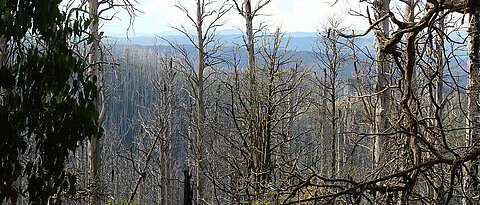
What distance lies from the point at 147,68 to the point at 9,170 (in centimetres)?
7529

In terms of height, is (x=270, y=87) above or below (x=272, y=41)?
below

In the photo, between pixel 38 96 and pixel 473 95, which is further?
pixel 38 96

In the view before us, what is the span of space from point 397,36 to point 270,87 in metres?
5.10

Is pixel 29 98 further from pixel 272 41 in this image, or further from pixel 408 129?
pixel 272 41

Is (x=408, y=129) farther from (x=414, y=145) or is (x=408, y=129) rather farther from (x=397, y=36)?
(x=397, y=36)

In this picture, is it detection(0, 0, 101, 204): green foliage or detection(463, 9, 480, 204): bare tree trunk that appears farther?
detection(0, 0, 101, 204): green foliage

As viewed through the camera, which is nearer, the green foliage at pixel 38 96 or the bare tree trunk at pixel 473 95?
the bare tree trunk at pixel 473 95

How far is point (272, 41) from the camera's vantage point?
6.61m

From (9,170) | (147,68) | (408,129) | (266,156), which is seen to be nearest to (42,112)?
(9,170)

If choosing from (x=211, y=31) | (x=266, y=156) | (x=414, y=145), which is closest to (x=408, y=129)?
(x=414, y=145)

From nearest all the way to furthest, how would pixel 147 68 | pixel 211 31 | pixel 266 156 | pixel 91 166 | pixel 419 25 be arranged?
pixel 419 25, pixel 266 156, pixel 91 166, pixel 211 31, pixel 147 68

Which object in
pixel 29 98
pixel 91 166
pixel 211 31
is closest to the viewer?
pixel 29 98

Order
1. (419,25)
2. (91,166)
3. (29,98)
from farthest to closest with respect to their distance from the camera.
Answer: (91,166) < (29,98) < (419,25)

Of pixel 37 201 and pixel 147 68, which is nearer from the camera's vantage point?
pixel 37 201
